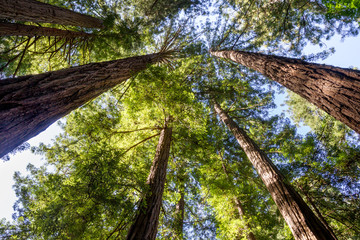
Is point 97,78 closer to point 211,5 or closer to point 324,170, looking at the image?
point 324,170

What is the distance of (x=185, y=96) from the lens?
483cm

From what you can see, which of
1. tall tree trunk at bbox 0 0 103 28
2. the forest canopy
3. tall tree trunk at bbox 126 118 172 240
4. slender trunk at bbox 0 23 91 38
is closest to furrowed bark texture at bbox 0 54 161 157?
the forest canopy

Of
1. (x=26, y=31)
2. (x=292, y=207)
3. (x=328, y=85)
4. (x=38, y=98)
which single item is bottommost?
(x=292, y=207)

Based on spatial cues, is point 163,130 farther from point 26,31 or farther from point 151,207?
point 26,31

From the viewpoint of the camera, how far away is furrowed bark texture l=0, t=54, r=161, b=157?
1.74 meters

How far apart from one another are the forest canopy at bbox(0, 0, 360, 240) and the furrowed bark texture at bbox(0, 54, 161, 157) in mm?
14

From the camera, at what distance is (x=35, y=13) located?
4.02 metres

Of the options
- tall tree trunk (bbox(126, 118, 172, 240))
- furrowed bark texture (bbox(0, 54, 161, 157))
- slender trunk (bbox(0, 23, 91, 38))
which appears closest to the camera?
furrowed bark texture (bbox(0, 54, 161, 157))

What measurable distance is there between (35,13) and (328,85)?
5832mm

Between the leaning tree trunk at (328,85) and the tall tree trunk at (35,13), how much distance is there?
5.38 meters

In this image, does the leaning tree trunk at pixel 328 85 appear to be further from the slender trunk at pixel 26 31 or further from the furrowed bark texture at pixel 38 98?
the slender trunk at pixel 26 31

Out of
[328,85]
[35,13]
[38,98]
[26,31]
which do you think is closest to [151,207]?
[38,98]

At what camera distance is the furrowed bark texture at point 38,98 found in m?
1.74

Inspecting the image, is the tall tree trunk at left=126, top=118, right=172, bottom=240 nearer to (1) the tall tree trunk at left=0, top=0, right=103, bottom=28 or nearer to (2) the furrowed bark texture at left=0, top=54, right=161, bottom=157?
(2) the furrowed bark texture at left=0, top=54, right=161, bottom=157
